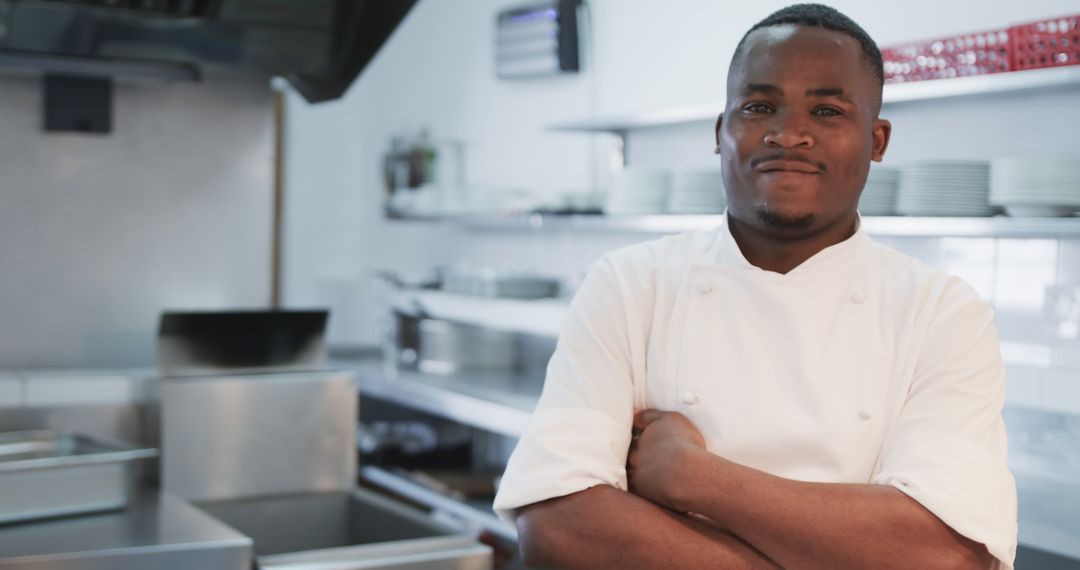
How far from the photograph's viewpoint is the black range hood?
2777 millimetres

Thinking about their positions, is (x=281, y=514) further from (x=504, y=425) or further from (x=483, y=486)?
(x=483, y=486)

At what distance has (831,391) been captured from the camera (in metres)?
1.38

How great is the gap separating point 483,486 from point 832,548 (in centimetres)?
293

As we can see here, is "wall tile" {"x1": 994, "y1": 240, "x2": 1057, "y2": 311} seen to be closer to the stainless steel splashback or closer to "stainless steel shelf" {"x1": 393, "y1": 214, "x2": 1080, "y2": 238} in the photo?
"stainless steel shelf" {"x1": 393, "y1": 214, "x2": 1080, "y2": 238}

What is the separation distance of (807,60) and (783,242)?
23cm

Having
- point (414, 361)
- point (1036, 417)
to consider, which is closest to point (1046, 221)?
point (1036, 417)

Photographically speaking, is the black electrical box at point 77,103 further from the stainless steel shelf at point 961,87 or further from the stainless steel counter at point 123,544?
the stainless steel shelf at point 961,87

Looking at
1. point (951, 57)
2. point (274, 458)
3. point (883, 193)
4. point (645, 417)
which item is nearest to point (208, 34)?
point (274, 458)

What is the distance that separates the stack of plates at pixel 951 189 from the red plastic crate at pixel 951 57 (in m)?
0.22

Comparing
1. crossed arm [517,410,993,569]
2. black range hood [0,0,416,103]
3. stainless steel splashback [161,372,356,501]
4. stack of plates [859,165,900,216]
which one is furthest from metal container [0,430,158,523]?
stack of plates [859,165,900,216]

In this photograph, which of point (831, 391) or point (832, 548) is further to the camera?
point (831, 391)

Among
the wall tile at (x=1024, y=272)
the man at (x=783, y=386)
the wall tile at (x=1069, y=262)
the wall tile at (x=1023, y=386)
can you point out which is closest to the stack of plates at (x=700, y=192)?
the wall tile at (x=1024, y=272)

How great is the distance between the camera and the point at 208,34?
9.43 feet

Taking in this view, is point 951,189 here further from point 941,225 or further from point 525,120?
point 525,120
